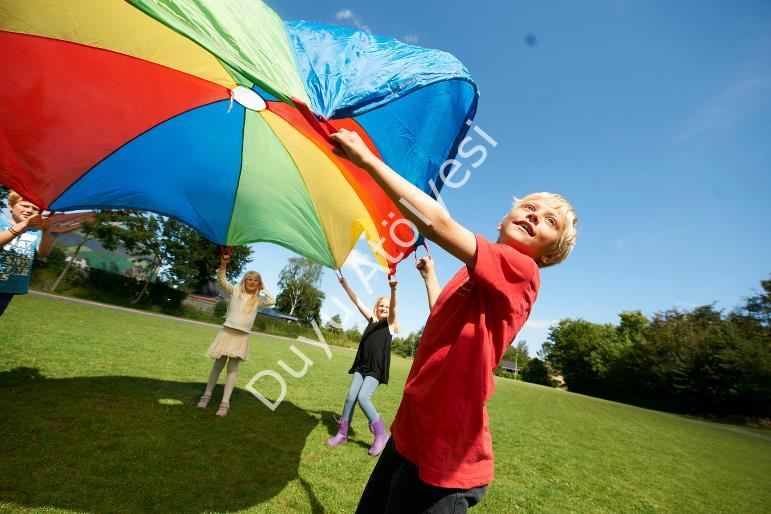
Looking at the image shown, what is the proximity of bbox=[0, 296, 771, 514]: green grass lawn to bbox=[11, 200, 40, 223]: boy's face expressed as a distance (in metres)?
2.13

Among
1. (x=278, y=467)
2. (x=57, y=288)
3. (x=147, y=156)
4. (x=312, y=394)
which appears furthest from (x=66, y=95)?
(x=57, y=288)

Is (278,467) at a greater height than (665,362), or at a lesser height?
lesser

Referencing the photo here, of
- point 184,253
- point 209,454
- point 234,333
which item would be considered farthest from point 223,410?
point 184,253

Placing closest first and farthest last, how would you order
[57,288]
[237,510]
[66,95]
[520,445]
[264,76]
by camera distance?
[264,76] → [237,510] → [66,95] → [520,445] → [57,288]

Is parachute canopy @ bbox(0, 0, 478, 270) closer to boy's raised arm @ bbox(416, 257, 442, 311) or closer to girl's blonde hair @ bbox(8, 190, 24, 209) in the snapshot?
girl's blonde hair @ bbox(8, 190, 24, 209)

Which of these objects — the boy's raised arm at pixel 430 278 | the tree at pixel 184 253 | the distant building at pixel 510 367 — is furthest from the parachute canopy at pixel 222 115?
the distant building at pixel 510 367

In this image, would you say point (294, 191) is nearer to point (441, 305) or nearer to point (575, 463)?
point (441, 305)

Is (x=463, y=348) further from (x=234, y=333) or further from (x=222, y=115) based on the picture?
(x=234, y=333)

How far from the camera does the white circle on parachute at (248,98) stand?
3461 millimetres

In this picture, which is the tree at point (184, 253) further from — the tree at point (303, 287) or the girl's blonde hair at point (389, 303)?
the girl's blonde hair at point (389, 303)

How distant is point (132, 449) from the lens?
149 inches

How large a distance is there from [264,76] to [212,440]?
4.32 m

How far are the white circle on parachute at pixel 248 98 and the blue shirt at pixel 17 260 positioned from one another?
2.72 m

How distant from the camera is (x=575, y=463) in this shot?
7102 millimetres
